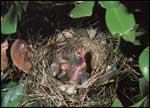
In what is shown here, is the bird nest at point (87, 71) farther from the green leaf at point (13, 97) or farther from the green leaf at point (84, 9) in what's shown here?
the green leaf at point (84, 9)

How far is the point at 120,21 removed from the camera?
3.08ft

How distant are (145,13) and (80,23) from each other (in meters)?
0.27

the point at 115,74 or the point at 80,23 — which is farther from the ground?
the point at 80,23

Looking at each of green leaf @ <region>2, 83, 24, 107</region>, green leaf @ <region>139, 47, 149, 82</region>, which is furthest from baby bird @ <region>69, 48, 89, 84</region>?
green leaf @ <region>139, 47, 149, 82</region>

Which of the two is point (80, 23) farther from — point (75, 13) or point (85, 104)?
point (75, 13)

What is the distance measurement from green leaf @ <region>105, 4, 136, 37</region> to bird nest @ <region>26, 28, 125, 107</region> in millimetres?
350

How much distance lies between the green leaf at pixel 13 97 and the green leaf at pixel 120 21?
1.75 feet

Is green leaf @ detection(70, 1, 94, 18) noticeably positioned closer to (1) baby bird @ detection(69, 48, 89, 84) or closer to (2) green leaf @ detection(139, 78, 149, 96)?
(2) green leaf @ detection(139, 78, 149, 96)

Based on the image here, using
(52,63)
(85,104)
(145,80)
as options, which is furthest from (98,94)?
(145,80)

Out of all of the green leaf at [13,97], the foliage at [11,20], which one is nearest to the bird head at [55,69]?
the green leaf at [13,97]

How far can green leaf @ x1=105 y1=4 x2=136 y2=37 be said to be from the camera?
37.0 inches

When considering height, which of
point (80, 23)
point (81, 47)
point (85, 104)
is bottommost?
point (85, 104)

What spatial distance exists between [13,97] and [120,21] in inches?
23.3

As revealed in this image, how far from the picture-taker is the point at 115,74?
4.22 ft
